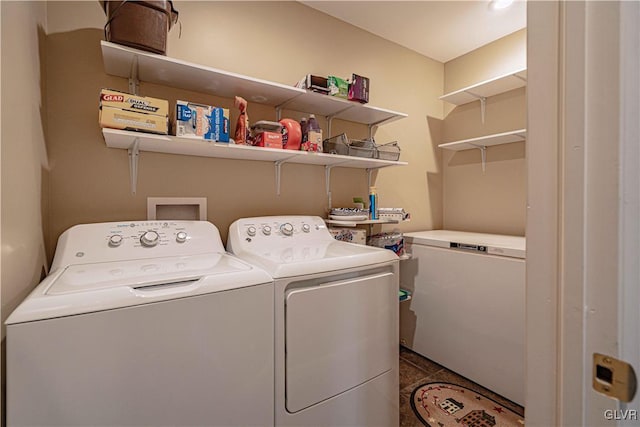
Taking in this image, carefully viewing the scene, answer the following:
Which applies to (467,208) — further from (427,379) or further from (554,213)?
(554,213)

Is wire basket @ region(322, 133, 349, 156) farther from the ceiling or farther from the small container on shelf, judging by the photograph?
the ceiling

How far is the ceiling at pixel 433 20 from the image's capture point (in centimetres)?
215

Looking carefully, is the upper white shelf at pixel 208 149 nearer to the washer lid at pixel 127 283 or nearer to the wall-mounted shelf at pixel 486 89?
the washer lid at pixel 127 283

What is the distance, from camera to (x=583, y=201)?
0.44m

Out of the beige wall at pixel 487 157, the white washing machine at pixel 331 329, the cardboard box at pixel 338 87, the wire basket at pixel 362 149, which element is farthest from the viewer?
the beige wall at pixel 487 157

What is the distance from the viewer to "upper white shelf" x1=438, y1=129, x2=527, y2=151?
2.22 metres

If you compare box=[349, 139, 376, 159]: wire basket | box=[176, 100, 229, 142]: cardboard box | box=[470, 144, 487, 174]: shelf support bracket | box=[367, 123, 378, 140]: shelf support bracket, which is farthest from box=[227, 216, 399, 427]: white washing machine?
box=[470, 144, 487, 174]: shelf support bracket

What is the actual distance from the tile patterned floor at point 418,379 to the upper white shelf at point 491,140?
5.84 ft

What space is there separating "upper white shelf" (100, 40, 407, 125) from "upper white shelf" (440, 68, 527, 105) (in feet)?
2.41

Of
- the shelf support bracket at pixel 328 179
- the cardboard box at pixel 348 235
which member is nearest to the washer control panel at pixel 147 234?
the cardboard box at pixel 348 235

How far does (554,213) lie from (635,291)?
0.47ft

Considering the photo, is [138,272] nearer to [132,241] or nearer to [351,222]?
[132,241]

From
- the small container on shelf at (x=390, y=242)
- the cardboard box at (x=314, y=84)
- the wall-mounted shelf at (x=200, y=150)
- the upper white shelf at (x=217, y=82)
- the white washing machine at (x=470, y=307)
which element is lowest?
the white washing machine at (x=470, y=307)

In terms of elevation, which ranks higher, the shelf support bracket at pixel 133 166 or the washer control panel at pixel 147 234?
the shelf support bracket at pixel 133 166
